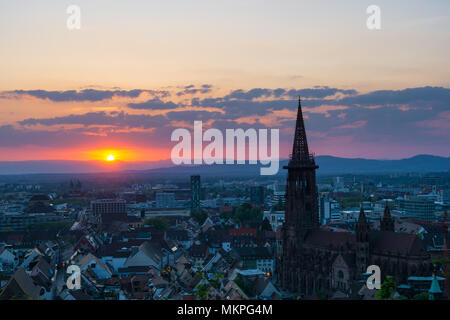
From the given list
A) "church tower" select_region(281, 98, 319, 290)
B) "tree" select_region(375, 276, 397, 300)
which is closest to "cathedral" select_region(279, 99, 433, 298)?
"church tower" select_region(281, 98, 319, 290)

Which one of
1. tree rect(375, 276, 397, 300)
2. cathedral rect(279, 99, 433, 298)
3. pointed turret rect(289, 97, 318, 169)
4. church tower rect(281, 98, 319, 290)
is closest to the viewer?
tree rect(375, 276, 397, 300)

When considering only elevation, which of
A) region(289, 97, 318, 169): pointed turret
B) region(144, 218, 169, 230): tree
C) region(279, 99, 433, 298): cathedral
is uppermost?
region(289, 97, 318, 169): pointed turret

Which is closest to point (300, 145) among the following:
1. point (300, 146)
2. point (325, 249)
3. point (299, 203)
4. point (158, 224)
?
point (300, 146)

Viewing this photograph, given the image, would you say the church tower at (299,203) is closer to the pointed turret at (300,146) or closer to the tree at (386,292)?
the pointed turret at (300,146)

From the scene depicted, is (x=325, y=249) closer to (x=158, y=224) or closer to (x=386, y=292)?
(x=386, y=292)

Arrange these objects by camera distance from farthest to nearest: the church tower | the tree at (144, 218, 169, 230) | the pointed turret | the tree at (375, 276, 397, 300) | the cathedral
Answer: the tree at (144, 218, 169, 230) < the pointed turret < the church tower < the cathedral < the tree at (375, 276, 397, 300)

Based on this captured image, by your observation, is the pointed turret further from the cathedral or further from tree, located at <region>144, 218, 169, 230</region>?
tree, located at <region>144, 218, 169, 230</region>

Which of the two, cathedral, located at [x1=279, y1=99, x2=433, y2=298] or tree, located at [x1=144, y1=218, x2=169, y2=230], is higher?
cathedral, located at [x1=279, y1=99, x2=433, y2=298]
